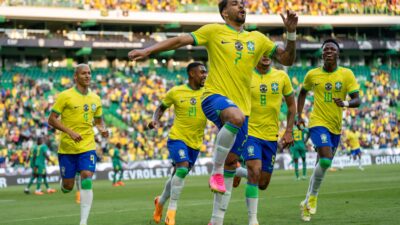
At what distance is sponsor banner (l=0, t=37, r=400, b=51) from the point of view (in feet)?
174

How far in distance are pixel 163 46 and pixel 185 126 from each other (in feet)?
17.6

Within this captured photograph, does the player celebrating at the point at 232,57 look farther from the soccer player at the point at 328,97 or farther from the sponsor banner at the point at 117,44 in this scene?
the sponsor banner at the point at 117,44

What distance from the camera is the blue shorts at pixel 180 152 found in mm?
14344

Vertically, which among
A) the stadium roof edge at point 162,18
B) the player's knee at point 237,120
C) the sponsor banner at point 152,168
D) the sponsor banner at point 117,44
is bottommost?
the sponsor banner at point 152,168

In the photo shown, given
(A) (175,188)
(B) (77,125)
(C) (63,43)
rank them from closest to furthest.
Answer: (A) (175,188) < (B) (77,125) < (C) (63,43)

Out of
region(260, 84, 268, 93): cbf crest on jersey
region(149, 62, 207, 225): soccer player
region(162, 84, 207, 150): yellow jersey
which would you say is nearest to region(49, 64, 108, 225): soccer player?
region(149, 62, 207, 225): soccer player

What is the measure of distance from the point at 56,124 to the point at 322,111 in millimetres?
4673

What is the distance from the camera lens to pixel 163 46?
959 cm

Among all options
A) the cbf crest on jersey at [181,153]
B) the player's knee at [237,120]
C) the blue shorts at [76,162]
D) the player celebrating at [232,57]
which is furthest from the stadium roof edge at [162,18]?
the player's knee at [237,120]

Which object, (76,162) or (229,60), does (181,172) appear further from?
(229,60)

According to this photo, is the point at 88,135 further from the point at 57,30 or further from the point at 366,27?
the point at 366,27

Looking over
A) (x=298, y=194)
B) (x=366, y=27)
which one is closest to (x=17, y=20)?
(x=366, y=27)

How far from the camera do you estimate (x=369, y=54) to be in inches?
2660

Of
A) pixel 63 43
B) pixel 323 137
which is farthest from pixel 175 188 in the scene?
pixel 63 43
